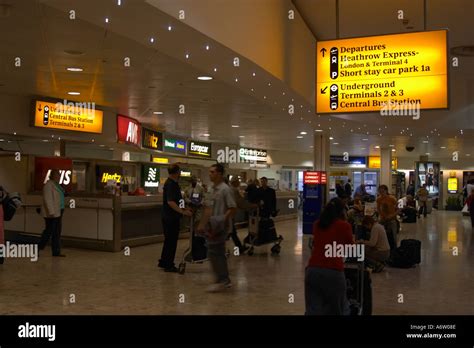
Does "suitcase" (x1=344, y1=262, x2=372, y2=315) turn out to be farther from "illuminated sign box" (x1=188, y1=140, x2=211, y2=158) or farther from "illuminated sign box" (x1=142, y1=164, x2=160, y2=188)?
"illuminated sign box" (x1=188, y1=140, x2=211, y2=158)

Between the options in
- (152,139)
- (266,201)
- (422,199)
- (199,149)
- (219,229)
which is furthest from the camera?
(422,199)

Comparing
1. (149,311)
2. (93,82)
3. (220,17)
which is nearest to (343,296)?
(149,311)

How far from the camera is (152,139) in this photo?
1756 centimetres

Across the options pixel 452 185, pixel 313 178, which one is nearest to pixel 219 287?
pixel 313 178

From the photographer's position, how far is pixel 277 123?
16422 mm

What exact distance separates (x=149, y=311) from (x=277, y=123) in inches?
447

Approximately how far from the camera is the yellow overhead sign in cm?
695

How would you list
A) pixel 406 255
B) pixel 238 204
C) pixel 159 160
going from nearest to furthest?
pixel 406 255
pixel 238 204
pixel 159 160

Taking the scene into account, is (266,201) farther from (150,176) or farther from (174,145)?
(174,145)

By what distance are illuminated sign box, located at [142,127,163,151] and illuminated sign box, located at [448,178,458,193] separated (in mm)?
23451

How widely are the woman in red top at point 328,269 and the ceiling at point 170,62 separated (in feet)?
9.92

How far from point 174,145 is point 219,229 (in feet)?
42.3

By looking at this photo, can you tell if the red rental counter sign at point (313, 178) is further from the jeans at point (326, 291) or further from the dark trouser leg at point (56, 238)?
the jeans at point (326, 291)

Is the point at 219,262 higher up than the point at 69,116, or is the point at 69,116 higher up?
the point at 69,116
